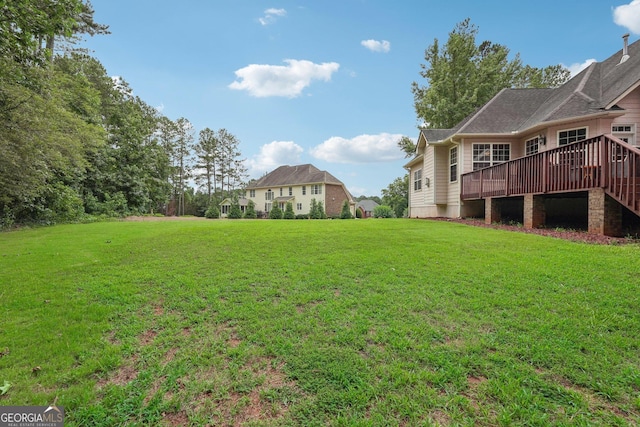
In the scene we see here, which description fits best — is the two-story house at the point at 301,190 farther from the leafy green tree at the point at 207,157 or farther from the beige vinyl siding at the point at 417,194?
the beige vinyl siding at the point at 417,194

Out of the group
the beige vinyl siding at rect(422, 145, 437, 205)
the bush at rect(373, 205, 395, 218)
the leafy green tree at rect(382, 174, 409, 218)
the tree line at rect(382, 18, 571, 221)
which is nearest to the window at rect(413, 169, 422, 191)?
the beige vinyl siding at rect(422, 145, 437, 205)

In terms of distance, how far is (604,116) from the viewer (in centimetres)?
984

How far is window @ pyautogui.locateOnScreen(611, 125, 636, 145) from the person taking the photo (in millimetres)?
10070

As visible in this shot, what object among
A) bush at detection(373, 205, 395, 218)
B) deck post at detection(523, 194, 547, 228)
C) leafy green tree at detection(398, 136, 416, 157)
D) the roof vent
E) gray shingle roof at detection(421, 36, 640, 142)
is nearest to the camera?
deck post at detection(523, 194, 547, 228)

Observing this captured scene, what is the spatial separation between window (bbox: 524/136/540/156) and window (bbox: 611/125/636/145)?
222 cm

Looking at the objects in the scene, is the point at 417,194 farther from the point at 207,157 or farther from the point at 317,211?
the point at 207,157

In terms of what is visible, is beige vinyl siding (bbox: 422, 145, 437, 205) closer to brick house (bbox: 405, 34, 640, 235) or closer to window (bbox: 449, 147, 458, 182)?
brick house (bbox: 405, 34, 640, 235)

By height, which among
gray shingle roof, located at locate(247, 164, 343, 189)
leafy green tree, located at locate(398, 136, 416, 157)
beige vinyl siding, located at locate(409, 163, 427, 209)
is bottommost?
beige vinyl siding, located at locate(409, 163, 427, 209)

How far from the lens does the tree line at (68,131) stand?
5.96 meters

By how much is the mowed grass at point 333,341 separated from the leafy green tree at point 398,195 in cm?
3068

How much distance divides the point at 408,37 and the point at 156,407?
1779 cm

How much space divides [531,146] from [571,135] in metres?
1.68

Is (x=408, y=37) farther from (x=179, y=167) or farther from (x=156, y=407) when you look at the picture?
(x=179, y=167)

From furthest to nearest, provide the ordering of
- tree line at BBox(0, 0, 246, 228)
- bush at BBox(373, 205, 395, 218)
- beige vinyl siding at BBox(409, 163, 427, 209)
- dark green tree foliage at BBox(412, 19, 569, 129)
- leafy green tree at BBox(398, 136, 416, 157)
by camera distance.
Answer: bush at BBox(373, 205, 395, 218)
leafy green tree at BBox(398, 136, 416, 157)
dark green tree foliage at BBox(412, 19, 569, 129)
beige vinyl siding at BBox(409, 163, 427, 209)
tree line at BBox(0, 0, 246, 228)
